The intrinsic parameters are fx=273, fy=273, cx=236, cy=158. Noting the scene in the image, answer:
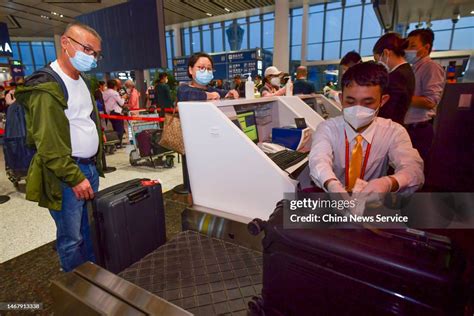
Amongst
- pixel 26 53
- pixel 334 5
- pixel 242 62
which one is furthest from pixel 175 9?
pixel 26 53

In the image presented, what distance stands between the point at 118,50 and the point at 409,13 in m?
7.97

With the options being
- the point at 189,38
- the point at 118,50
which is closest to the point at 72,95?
the point at 118,50

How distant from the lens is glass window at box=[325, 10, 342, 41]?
436 inches

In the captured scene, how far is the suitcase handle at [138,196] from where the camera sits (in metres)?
1.82

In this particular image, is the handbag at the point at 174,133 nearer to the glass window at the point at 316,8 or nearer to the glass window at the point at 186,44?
the glass window at the point at 316,8

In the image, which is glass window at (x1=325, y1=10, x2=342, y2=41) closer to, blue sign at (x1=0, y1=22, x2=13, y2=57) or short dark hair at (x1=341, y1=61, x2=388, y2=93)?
short dark hair at (x1=341, y1=61, x2=388, y2=93)

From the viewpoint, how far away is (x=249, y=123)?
2.45m

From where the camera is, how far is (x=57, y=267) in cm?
208

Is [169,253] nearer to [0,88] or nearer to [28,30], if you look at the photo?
[0,88]

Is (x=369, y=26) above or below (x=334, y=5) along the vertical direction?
below

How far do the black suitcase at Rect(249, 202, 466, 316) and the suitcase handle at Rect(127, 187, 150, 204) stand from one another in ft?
3.52

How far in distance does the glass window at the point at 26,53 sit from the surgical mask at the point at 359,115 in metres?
19.8

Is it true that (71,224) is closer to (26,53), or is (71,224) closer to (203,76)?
(203,76)

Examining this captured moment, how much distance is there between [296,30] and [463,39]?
5.69 metres
